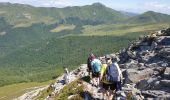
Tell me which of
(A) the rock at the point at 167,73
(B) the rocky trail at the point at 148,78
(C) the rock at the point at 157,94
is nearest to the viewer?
(C) the rock at the point at 157,94

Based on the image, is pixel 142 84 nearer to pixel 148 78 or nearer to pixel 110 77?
pixel 148 78

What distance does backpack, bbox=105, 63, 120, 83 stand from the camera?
27337mm

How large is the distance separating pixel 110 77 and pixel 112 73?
549mm

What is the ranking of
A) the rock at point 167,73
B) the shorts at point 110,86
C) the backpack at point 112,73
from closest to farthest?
A: the backpack at point 112,73 → the shorts at point 110,86 → the rock at point 167,73

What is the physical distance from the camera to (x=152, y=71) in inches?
1464

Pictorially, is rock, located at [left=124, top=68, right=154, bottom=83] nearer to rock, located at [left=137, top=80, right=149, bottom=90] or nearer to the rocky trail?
the rocky trail

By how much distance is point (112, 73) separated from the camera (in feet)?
90.5

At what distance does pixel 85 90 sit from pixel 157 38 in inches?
711

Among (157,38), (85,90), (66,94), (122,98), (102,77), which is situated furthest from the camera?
(157,38)

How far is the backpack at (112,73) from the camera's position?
1076 inches

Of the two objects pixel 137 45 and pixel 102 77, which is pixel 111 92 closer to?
pixel 102 77

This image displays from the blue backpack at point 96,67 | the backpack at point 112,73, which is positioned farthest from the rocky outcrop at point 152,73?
the backpack at point 112,73

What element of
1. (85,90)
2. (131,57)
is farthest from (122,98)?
(131,57)

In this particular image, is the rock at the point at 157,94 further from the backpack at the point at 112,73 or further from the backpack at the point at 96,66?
the backpack at the point at 96,66
